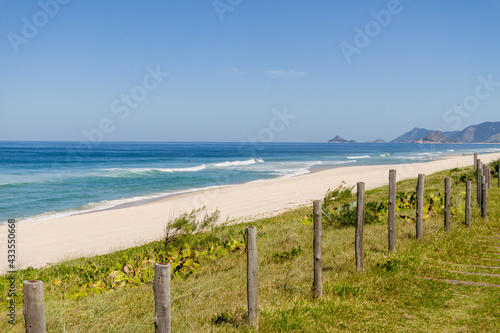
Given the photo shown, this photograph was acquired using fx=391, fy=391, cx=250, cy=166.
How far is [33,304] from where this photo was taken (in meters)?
2.76

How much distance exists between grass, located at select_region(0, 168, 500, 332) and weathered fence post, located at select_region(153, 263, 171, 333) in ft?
2.99

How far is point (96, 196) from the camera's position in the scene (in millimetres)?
31375

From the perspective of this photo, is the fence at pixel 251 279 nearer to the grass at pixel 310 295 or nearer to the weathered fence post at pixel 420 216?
the weathered fence post at pixel 420 216

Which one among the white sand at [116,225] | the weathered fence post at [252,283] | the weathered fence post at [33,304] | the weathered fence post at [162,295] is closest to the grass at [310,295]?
the weathered fence post at [252,283]

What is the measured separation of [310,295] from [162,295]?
121 inches

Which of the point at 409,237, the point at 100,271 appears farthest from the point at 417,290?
the point at 100,271

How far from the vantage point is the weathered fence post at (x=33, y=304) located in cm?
274

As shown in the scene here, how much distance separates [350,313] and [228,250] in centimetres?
399

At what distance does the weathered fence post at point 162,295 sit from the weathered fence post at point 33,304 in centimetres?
97

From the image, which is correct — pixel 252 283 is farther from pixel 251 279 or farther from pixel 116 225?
pixel 116 225

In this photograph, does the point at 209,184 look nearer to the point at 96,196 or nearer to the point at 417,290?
the point at 96,196

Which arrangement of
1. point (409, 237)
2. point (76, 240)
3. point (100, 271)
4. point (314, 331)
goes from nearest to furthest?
1. point (314, 331)
2. point (100, 271)
3. point (409, 237)
4. point (76, 240)

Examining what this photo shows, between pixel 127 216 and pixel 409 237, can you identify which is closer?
pixel 409 237

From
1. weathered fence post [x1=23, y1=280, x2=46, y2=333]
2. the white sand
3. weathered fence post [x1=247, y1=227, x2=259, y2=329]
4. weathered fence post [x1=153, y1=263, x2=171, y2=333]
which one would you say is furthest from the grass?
the white sand
